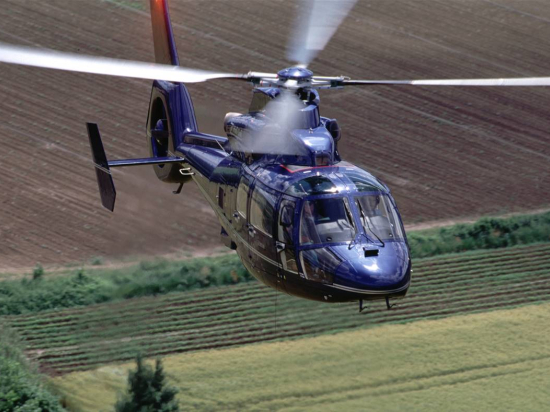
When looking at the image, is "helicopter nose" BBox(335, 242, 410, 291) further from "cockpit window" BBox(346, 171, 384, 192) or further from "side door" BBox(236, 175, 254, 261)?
"side door" BBox(236, 175, 254, 261)

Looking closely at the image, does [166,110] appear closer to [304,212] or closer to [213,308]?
[213,308]

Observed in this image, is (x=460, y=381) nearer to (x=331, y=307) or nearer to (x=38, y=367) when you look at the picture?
(x=331, y=307)

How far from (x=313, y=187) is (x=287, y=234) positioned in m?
0.93

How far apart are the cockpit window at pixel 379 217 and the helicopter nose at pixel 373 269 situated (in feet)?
1.08

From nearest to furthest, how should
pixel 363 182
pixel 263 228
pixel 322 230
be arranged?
pixel 322 230 < pixel 363 182 < pixel 263 228

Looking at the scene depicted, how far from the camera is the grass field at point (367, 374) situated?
79.4 feet

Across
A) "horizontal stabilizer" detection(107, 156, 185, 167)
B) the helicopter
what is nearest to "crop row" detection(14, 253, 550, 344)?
"horizontal stabilizer" detection(107, 156, 185, 167)

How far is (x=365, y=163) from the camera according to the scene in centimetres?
3850

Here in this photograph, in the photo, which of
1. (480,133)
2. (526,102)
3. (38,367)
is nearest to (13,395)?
(38,367)

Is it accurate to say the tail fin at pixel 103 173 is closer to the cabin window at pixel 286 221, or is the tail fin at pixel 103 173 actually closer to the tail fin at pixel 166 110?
the tail fin at pixel 166 110

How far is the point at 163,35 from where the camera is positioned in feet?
81.0

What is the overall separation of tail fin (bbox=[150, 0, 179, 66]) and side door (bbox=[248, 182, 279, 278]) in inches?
294

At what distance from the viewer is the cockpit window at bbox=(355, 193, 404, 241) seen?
16.8m

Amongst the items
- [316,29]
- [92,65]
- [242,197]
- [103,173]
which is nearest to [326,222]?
[242,197]
